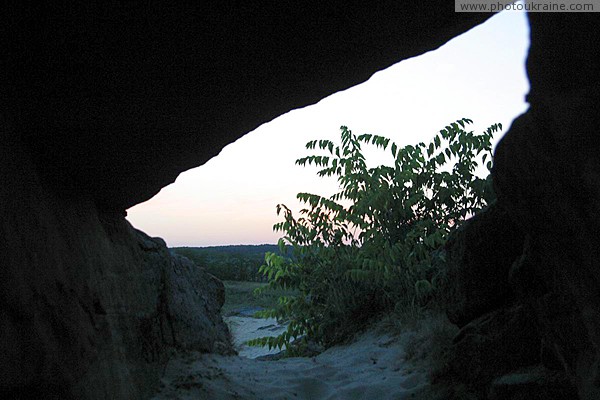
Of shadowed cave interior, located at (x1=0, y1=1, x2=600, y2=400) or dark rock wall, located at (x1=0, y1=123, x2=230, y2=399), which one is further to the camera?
dark rock wall, located at (x1=0, y1=123, x2=230, y2=399)

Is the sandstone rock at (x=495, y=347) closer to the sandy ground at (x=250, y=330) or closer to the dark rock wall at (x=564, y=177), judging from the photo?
the dark rock wall at (x=564, y=177)

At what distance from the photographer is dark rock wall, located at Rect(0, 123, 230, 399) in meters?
1.84

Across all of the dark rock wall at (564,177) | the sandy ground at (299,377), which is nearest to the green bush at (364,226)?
the sandy ground at (299,377)

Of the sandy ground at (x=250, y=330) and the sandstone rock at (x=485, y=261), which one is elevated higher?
the sandstone rock at (x=485, y=261)

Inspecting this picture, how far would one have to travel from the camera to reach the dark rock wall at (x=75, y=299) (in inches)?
72.4

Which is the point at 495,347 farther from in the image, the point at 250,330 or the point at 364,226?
the point at 250,330

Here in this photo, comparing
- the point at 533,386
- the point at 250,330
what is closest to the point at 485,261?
the point at 533,386

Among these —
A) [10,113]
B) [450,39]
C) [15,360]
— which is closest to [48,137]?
[10,113]

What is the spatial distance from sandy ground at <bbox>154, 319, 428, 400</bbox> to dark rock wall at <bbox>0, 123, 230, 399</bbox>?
0.20m

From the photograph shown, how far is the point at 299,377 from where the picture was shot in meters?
4.14

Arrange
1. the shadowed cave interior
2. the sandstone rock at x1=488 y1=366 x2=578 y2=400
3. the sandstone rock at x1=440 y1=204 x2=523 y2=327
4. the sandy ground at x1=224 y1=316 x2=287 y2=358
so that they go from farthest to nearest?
1. the sandy ground at x1=224 y1=316 x2=287 y2=358
2. the sandstone rock at x1=440 y1=204 x2=523 y2=327
3. the sandstone rock at x1=488 y1=366 x2=578 y2=400
4. the shadowed cave interior

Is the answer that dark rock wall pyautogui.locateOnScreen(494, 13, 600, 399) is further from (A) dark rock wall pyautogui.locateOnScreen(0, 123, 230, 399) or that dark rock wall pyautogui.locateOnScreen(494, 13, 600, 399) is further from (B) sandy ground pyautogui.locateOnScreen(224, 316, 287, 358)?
(B) sandy ground pyautogui.locateOnScreen(224, 316, 287, 358)

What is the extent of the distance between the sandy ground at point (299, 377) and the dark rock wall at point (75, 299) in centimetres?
20

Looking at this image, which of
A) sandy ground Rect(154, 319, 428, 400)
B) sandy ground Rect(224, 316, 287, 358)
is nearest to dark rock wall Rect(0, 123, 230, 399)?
sandy ground Rect(154, 319, 428, 400)
